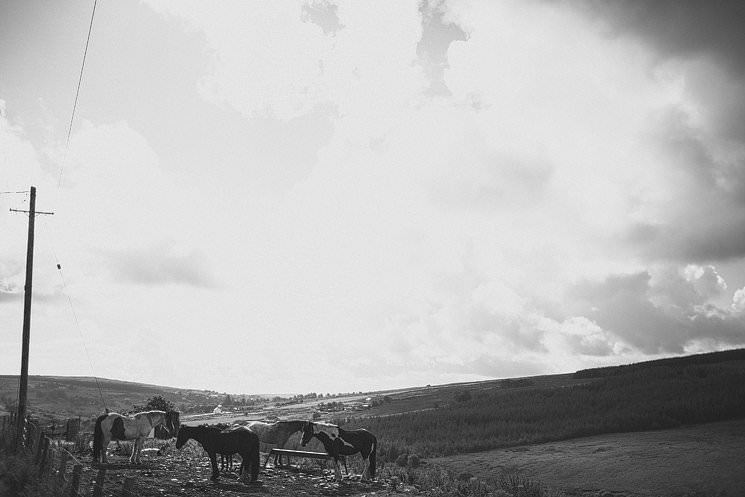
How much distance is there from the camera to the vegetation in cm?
3450

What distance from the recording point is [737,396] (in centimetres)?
3625

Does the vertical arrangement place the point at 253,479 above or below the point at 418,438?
above

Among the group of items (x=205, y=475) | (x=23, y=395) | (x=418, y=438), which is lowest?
(x=418, y=438)

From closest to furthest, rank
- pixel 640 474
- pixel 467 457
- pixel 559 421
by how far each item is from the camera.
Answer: pixel 640 474 → pixel 467 457 → pixel 559 421

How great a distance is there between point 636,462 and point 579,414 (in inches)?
657

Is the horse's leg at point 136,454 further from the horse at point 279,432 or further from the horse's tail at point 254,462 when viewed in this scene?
the horse's tail at point 254,462

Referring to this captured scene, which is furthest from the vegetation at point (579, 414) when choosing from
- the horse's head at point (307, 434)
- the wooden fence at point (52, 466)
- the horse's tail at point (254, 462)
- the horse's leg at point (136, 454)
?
the wooden fence at point (52, 466)

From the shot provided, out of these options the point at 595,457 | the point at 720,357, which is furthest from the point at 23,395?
the point at 720,357

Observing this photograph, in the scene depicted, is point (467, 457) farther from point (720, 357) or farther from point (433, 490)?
point (720, 357)

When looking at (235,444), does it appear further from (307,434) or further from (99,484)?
(99,484)

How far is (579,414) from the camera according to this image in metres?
40.6

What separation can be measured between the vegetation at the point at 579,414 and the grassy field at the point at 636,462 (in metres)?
1.93

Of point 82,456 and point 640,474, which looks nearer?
point 640,474

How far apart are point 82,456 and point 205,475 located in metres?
9.15
